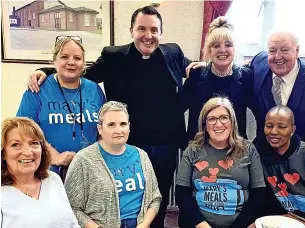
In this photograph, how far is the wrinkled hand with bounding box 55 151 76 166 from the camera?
188cm

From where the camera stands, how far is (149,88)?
6.85 feet

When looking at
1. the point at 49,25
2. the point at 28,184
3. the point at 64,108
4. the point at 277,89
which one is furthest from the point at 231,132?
the point at 49,25

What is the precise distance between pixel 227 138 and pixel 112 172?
1.98 feet

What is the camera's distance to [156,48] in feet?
6.94

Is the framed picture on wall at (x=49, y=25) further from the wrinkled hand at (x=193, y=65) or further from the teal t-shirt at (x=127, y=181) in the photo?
the teal t-shirt at (x=127, y=181)

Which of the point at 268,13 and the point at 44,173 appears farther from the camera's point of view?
the point at 268,13

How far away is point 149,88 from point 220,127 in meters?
0.45

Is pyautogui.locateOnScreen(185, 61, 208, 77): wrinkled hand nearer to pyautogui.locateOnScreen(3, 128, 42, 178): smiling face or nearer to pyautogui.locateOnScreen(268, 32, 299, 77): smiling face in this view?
pyautogui.locateOnScreen(268, 32, 299, 77): smiling face

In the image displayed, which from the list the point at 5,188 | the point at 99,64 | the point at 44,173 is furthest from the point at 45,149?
the point at 99,64

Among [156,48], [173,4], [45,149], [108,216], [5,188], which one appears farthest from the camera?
[173,4]

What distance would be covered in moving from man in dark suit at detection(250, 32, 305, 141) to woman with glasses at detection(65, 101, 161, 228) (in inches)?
29.2

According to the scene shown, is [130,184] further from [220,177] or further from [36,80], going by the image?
[36,80]

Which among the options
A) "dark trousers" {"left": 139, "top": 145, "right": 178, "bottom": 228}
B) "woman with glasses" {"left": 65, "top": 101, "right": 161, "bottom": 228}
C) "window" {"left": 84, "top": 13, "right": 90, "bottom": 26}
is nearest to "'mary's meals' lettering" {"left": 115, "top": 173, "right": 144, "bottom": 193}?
"woman with glasses" {"left": 65, "top": 101, "right": 161, "bottom": 228}

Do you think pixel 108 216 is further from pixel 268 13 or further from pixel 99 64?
pixel 268 13
